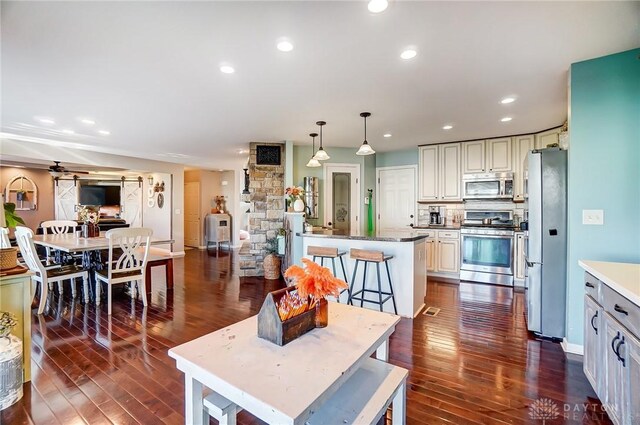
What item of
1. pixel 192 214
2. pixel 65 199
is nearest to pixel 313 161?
pixel 192 214

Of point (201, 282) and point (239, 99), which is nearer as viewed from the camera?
point (239, 99)

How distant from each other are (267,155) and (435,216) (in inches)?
137

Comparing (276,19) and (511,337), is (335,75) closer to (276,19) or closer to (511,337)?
(276,19)

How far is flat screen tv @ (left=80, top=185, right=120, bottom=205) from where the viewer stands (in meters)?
7.82

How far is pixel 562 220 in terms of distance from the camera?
2.75 m

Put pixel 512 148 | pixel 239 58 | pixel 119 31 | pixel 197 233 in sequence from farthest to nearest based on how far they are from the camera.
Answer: pixel 197 233 < pixel 512 148 < pixel 239 58 < pixel 119 31

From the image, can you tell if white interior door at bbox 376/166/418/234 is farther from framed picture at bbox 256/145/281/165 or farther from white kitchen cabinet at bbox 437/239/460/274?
framed picture at bbox 256/145/281/165

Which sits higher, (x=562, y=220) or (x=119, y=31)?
(x=119, y=31)

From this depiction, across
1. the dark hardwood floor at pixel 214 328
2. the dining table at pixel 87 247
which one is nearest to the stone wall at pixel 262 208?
the dark hardwood floor at pixel 214 328

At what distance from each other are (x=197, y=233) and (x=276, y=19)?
8.27 metres

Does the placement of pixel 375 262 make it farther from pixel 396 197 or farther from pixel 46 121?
pixel 46 121

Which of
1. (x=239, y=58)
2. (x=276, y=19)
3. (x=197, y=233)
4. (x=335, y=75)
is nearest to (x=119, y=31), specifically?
(x=239, y=58)

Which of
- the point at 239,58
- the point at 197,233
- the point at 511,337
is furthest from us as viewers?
the point at 197,233

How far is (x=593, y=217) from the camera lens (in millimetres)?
2457
